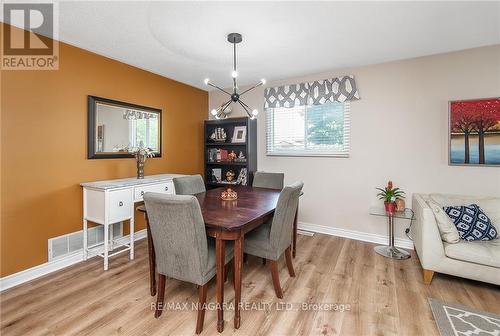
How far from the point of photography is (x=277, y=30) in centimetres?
234

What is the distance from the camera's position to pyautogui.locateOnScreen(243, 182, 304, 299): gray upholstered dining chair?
6.38 feet

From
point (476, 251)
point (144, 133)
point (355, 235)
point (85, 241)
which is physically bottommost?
point (355, 235)

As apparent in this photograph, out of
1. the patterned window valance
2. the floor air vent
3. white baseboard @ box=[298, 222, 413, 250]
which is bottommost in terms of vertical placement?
white baseboard @ box=[298, 222, 413, 250]

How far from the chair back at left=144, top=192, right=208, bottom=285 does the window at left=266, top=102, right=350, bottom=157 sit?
256cm

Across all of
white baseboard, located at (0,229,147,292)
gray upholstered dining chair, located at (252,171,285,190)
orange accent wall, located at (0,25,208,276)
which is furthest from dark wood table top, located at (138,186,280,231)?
white baseboard, located at (0,229,147,292)

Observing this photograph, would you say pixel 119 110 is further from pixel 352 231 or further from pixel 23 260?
pixel 352 231

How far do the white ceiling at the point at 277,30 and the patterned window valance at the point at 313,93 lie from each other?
30cm

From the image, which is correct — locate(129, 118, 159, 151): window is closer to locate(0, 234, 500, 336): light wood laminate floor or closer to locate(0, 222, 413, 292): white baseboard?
locate(0, 222, 413, 292): white baseboard

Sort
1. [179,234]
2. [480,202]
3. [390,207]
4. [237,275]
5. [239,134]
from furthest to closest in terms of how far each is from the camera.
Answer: [239,134], [390,207], [480,202], [237,275], [179,234]

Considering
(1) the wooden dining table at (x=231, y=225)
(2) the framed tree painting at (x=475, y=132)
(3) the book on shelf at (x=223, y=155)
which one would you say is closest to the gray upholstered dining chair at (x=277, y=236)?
(1) the wooden dining table at (x=231, y=225)

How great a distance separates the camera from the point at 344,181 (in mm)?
3496

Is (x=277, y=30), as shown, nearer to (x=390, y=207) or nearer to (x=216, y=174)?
(x=390, y=207)

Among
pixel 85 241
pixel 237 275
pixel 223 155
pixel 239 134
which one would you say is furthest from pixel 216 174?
pixel 237 275

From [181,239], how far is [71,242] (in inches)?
73.0
